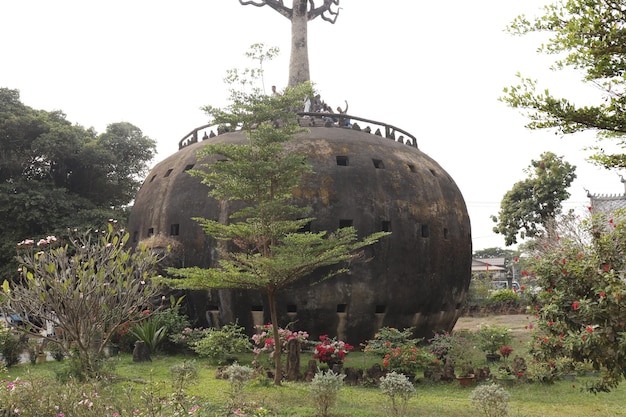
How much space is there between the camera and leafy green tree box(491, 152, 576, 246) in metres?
29.1

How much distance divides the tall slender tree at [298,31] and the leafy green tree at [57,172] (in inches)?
373

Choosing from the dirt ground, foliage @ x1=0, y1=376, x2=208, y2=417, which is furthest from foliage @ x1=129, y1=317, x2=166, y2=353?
the dirt ground

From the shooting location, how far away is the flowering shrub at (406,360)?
1130 centimetres

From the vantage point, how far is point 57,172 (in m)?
24.8

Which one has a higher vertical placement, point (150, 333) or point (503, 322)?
point (150, 333)

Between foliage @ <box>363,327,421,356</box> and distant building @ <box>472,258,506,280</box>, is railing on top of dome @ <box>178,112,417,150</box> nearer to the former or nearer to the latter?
foliage @ <box>363,327,421,356</box>

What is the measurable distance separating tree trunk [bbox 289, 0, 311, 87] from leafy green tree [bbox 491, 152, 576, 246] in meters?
15.4

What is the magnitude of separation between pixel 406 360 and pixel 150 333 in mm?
7252

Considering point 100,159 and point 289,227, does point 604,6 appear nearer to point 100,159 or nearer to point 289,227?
point 289,227

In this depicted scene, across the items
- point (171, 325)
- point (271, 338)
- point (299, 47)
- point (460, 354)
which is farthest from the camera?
point (299, 47)

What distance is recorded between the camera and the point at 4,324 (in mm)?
14148

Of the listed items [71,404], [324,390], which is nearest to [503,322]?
[324,390]

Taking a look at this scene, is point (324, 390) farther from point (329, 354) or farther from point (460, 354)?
point (460, 354)

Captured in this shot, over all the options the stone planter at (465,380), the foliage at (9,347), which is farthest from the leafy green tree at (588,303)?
the foliage at (9,347)
